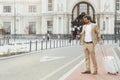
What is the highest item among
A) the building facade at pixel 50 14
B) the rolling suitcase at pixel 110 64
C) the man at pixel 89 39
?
the building facade at pixel 50 14

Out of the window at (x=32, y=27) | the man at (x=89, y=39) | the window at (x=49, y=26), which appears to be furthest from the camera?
the window at (x=32, y=27)

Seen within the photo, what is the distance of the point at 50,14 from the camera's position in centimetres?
10269

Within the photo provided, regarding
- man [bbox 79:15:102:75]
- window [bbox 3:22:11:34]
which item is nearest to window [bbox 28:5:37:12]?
window [bbox 3:22:11:34]

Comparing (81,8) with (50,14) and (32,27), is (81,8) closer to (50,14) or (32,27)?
(50,14)

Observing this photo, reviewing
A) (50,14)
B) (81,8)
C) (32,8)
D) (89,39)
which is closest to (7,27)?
(32,8)

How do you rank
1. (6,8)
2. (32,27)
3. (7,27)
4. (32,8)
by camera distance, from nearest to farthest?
(7,27) < (32,27) < (32,8) < (6,8)

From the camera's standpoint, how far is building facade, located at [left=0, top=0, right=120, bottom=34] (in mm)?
100250

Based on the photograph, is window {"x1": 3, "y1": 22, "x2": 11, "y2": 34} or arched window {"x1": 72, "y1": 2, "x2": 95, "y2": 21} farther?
window {"x1": 3, "y1": 22, "x2": 11, "y2": 34}

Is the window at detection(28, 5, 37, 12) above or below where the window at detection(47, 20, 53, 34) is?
above

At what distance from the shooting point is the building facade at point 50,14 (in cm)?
10025

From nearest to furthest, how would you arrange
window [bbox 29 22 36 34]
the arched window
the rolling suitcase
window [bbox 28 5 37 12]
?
the rolling suitcase → the arched window → window [bbox 29 22 36 34] → window [bbox 28 5 37 12]

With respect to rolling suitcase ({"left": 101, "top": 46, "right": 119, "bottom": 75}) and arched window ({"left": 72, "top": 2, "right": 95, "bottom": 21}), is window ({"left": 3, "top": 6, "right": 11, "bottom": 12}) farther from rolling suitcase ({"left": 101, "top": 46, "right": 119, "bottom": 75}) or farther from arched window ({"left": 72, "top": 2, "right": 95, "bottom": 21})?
rolling suitcase ({"left": 101, "top": 46, "right": 119, "bottom": 75})

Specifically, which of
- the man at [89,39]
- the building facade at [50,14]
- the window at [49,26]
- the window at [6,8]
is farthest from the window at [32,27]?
the man at [89,39]

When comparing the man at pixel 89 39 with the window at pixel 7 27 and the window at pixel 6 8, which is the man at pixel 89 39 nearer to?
the window at pixel 7 27
